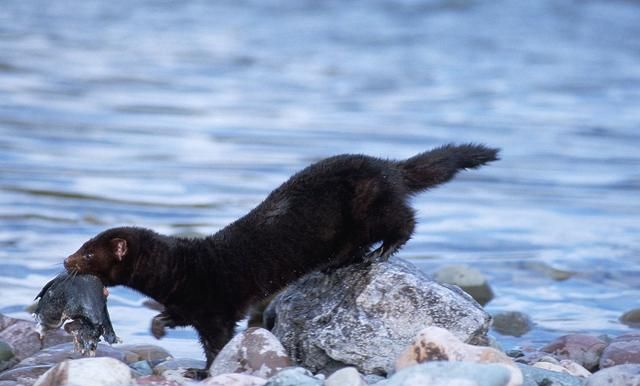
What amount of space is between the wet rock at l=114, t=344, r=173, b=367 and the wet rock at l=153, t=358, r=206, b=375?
0.25 meters

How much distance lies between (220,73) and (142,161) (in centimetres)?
641

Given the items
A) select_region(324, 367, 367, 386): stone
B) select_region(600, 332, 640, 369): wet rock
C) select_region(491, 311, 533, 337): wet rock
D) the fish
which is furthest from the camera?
select_region(491, 311, 533, 337): wet rock

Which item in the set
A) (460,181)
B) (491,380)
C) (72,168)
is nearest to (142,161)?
(72,168)

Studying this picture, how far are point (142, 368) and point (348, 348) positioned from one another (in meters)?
1.11

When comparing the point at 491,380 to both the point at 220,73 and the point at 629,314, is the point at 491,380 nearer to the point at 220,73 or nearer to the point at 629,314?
the point at 629,314

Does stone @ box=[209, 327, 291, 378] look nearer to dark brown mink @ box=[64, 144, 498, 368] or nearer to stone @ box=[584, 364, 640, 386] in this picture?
dark brown mink @ box=[64, 144, 498, 368]

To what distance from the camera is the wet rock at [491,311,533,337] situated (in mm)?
8234

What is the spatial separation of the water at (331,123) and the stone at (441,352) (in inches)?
85.4

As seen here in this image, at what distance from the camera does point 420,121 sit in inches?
617

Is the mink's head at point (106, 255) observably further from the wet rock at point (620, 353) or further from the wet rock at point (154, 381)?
the wet rock at point (620, 353)

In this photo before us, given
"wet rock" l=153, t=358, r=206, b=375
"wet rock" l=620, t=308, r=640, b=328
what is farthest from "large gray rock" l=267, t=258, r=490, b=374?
"wet rock" l=620, t=308, r=640, b=328

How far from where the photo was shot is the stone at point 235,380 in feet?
18.6

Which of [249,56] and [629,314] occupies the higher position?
[249,56]

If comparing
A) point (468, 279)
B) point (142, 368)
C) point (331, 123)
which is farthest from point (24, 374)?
point (331, 123)
